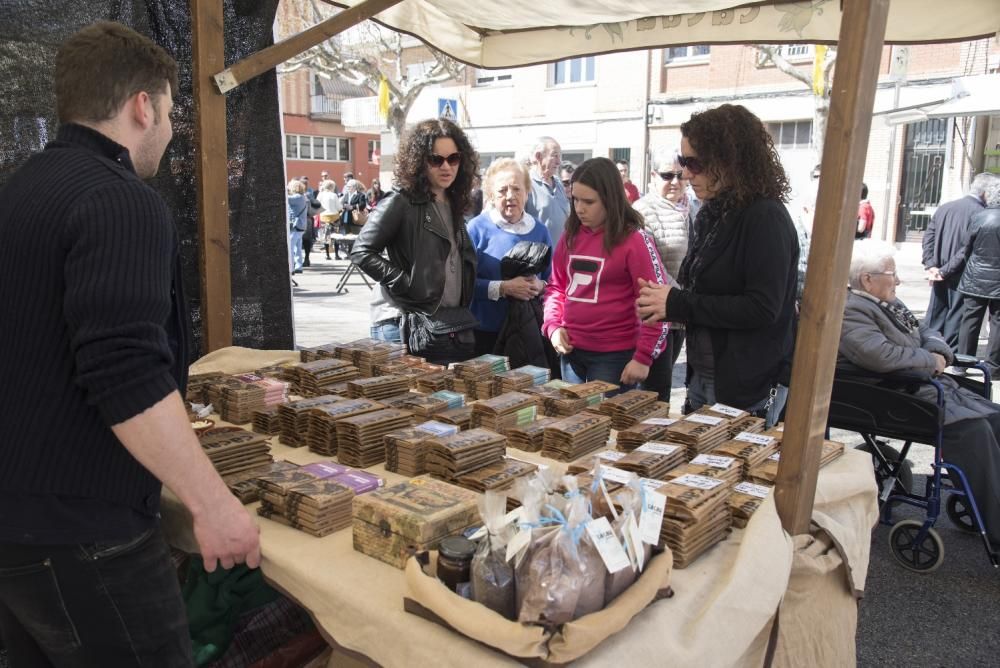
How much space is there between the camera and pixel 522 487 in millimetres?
1507

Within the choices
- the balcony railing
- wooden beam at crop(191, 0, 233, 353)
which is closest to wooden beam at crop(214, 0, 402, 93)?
wooden beam at crop(191, 0, 233, 353)

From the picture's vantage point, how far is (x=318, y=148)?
139 feet

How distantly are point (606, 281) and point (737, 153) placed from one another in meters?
0.82

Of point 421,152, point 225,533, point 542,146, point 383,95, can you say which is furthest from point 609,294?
point 383,95

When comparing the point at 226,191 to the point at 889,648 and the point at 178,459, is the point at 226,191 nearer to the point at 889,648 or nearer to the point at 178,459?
the point at 178,459

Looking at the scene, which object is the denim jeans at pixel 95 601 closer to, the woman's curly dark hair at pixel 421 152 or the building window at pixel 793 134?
the woman's curly dark hair at pixel 421 152

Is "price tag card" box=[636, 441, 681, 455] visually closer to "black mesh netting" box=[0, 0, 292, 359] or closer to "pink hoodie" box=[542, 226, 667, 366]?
"pink hoodie" box=[542, 226, 667, 366]

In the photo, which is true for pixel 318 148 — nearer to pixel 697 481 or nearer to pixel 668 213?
pixel 668 213

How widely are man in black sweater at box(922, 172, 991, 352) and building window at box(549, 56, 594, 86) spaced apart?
17.9 metres

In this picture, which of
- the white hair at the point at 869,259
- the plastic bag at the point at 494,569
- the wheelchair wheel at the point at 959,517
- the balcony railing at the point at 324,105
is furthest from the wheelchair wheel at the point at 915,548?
the balcony railing at the point at 324,105

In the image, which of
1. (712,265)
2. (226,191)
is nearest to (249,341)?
(226,191)

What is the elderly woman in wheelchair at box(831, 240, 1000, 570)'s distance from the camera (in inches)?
134

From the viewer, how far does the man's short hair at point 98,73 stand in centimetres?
149

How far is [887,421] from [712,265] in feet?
4.33
